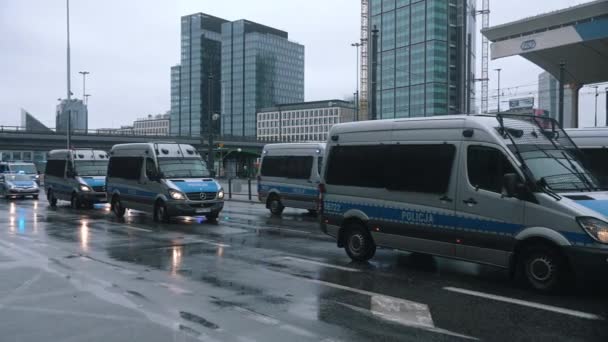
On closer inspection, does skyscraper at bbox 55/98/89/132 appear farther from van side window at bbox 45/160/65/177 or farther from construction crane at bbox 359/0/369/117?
construction crane at bbox 359/0/369/117

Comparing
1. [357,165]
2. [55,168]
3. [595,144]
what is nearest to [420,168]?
[357,165]

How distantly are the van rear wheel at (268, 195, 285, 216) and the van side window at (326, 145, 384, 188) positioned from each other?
9828mm

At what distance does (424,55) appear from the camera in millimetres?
117188

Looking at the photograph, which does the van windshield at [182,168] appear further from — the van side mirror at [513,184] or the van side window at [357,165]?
the van side mirror at [513,184]

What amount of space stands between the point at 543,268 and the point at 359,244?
137 inches

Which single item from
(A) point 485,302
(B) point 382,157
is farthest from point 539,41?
(A) point 485,302

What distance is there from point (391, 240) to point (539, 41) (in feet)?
106

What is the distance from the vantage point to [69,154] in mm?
24625

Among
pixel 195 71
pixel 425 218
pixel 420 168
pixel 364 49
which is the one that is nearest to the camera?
pixel 425 218

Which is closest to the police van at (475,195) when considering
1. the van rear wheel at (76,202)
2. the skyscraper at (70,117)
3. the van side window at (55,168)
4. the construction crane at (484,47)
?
the van rear wheel at (76,202)

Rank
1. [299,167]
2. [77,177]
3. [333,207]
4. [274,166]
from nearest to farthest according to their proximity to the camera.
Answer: [333,207], [299,167], [274,166], [77,177]

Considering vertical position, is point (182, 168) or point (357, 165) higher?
point (357, 165)

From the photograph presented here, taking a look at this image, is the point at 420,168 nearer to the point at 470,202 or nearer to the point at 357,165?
the point at 470,202

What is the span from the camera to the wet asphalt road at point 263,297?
6059mm
